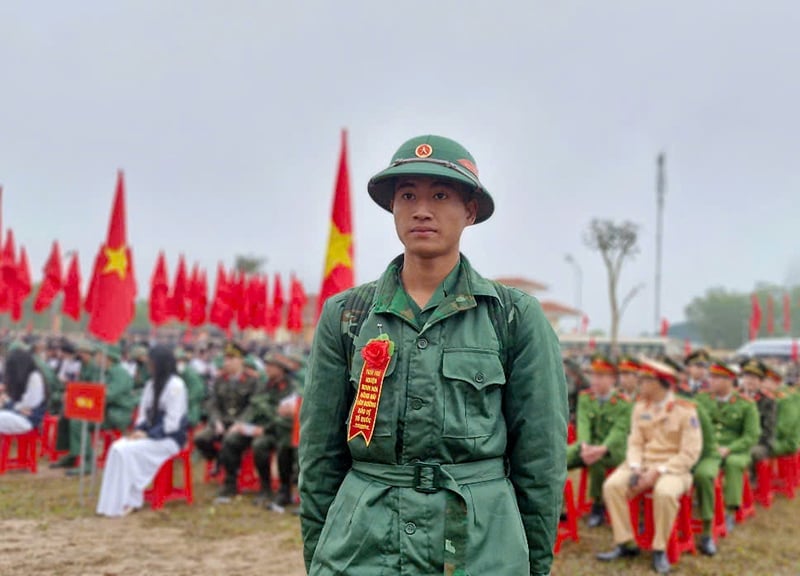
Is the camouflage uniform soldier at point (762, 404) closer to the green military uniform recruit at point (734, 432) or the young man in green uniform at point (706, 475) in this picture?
the green military uniform recruit at point (734, 432)

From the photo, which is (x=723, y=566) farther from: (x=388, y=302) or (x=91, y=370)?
(x=91, y=370)

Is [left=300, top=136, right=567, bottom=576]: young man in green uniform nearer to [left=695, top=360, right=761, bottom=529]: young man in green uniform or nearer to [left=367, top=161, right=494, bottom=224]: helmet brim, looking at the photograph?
[left=367, top=161, right=494, bottom=224]: helmet brim

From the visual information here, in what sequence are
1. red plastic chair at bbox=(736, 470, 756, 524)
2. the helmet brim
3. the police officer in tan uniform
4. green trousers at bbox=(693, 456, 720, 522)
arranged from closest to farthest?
the helmet brim < the police officer in tan uniform < green trousers at bbox=(693, 456, 720, 522) < red plastic chair at bbox=(736, 470, 756, 524)

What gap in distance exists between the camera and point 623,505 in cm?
555

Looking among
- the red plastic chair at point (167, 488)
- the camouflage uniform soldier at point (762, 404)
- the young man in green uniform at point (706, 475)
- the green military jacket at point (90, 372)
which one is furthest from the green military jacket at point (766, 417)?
the green military jacket at point (90, 372)

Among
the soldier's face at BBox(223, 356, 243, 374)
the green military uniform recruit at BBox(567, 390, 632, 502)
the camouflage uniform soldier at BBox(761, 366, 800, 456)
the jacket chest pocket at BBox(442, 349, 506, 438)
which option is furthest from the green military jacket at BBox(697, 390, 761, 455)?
the jacket chest pocket at BBox(442, 349, 506, 438)

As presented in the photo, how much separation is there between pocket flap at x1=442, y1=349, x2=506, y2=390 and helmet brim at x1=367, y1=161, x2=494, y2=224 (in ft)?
1.44

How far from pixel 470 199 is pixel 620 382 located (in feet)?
18.5

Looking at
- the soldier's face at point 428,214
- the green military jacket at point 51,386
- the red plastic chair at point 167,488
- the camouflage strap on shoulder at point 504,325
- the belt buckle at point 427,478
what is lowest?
the red plastic chair at point 167,488

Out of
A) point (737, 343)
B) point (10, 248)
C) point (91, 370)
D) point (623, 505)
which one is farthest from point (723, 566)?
point (737, 343)

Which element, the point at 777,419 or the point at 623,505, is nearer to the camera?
the point at 623,505

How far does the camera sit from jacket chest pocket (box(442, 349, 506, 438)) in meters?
1.75

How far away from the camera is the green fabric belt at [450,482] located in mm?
→ 1694

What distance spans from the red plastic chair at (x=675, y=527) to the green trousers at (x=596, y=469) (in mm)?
663
